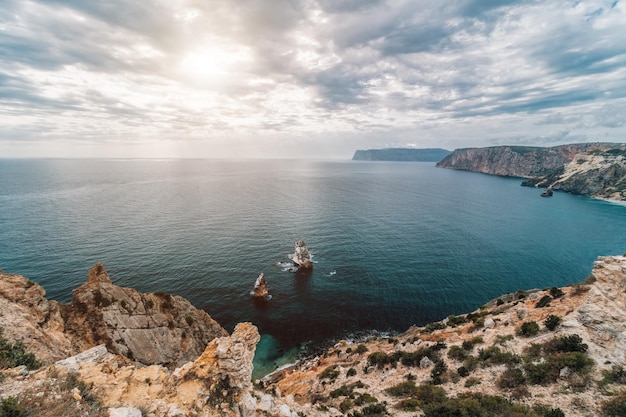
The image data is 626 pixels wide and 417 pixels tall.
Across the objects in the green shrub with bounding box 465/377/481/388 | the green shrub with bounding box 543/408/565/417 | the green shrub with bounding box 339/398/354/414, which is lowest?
the green shrub with bounding box 339/398/354/414

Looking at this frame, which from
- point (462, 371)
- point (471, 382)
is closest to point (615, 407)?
point (471, 382)

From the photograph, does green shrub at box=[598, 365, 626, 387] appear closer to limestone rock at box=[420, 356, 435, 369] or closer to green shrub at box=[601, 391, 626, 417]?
green shrub at box=[601, 391, 626, 417]

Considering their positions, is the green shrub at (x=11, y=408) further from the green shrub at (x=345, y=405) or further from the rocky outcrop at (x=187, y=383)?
the green shrub at (x=345, y=405)

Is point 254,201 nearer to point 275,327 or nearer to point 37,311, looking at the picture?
point 275,327

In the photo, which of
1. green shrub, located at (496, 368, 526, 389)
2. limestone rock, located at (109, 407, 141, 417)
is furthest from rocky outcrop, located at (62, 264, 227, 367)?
green shrub, located at (496, 368, 526, 389)

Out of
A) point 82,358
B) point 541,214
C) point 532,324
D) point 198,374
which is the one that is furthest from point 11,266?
point 541,214

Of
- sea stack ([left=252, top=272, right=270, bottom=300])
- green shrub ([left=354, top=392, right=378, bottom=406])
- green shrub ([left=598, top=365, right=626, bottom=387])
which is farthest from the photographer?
sea stack ([left=252, top=272, right=270, bottom=300])
